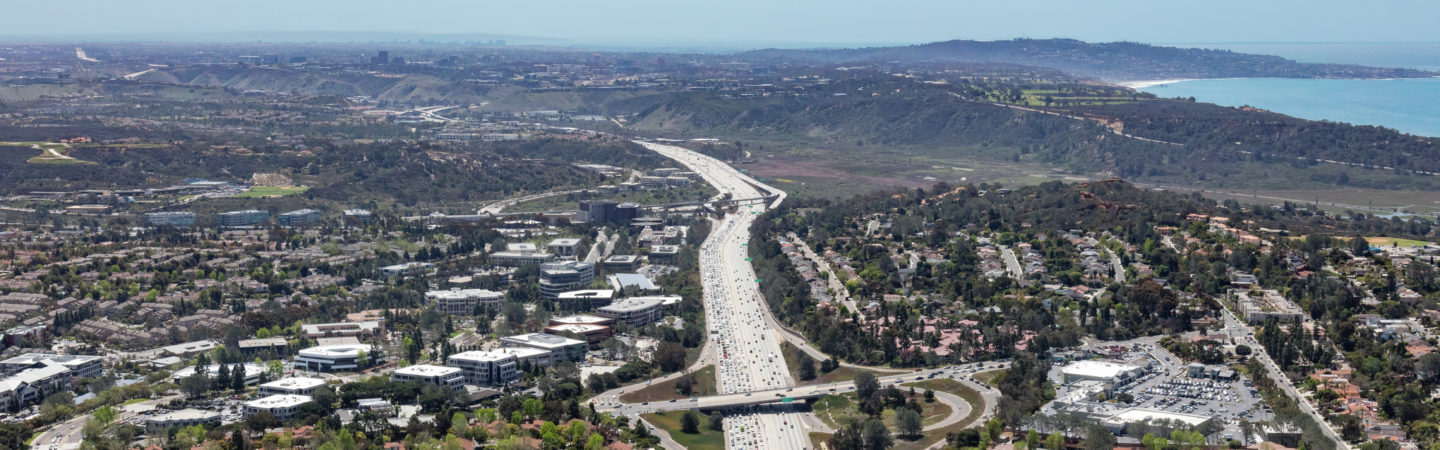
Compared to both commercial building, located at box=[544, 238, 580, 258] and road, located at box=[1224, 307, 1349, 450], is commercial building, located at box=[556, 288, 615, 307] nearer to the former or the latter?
commercial building, located at box=[544, 238, 580, 258]

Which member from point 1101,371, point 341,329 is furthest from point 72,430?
point 1101,371

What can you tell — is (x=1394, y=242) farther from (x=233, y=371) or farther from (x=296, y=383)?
(x=233, y=371)

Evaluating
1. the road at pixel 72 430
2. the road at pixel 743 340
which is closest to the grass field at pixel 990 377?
the road at pixel 743 340

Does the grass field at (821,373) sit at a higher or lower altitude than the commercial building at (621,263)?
higher

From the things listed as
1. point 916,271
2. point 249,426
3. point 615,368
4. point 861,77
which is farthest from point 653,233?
point 861,77

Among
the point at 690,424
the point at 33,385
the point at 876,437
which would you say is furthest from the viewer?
the point at 33,385

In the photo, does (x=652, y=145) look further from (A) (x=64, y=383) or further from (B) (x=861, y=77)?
(A) (x=64, y=383)

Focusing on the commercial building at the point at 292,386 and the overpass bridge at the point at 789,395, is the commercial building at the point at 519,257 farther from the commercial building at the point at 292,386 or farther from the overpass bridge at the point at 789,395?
the overpass bridge at the point at 789,395
